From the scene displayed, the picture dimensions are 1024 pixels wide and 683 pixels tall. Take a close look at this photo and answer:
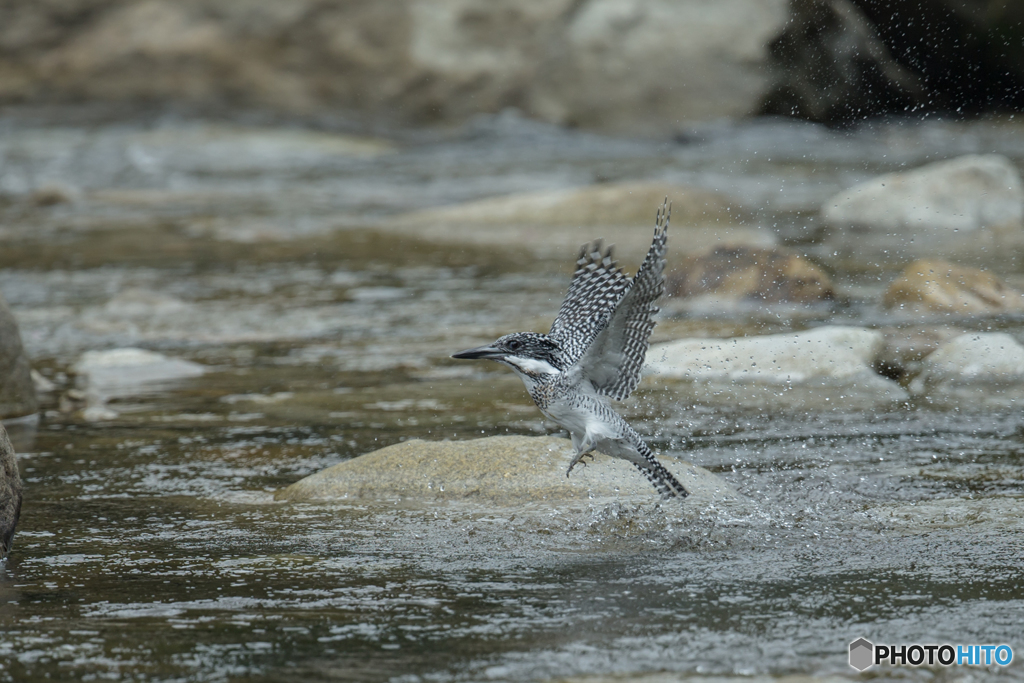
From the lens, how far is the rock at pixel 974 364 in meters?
6.64

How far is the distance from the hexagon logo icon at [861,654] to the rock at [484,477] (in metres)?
1.50

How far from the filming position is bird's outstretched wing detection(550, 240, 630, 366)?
16.1ft

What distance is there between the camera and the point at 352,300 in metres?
10.0

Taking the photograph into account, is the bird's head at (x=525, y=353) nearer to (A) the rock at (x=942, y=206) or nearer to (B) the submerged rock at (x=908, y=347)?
(B) the submerged rock at (x=908, y=347)

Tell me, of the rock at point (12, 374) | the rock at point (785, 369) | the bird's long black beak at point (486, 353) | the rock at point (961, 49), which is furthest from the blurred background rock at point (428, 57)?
the bird's long black beak at point (486, 353)

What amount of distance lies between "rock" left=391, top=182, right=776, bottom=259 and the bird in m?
7.81

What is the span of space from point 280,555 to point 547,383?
3.82 feet

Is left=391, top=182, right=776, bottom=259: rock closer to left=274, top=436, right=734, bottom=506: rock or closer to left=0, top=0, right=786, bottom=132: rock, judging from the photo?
left=0, top=0, right=786, bottom=132: rock

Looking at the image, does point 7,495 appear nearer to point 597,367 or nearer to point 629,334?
point 597,367

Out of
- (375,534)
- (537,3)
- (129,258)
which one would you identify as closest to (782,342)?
(375,534)

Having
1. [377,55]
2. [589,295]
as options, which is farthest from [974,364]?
[377,55]

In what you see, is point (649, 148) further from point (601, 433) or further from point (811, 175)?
point (601, 433)

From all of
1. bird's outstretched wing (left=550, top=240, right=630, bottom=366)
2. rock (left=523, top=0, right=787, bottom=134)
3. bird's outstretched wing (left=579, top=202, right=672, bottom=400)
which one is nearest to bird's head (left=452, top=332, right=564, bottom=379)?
bird's outstretched wing (left=579, top=202, right=672, bottom=400)

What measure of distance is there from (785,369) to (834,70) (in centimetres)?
1494
